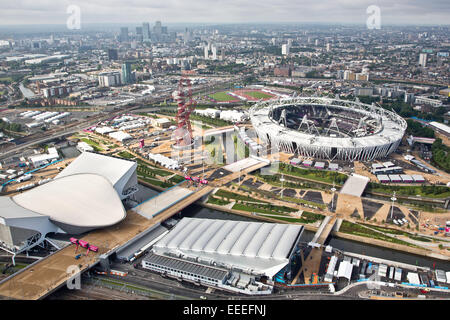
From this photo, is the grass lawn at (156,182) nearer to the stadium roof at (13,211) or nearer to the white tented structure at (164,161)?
the white tented structure at (164,161)

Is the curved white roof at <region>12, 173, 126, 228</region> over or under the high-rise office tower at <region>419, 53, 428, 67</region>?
under

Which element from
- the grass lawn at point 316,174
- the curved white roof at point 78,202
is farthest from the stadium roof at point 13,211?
the grass lawn at point 316,174

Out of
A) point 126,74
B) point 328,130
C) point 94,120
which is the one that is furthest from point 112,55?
point 328,130

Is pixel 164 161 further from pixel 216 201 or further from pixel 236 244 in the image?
pixel 236 244

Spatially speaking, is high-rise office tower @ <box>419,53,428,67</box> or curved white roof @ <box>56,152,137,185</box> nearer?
curved white roof @ <box>56,152,137,185</box>

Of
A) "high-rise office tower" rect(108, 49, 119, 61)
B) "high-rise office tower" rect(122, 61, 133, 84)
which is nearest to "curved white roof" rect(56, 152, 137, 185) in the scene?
"high-rise office tower" rect(122, 61, 133, 84)

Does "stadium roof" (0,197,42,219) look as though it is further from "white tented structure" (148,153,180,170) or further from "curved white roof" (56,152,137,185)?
"white tented structure" (148,153,180,170)
